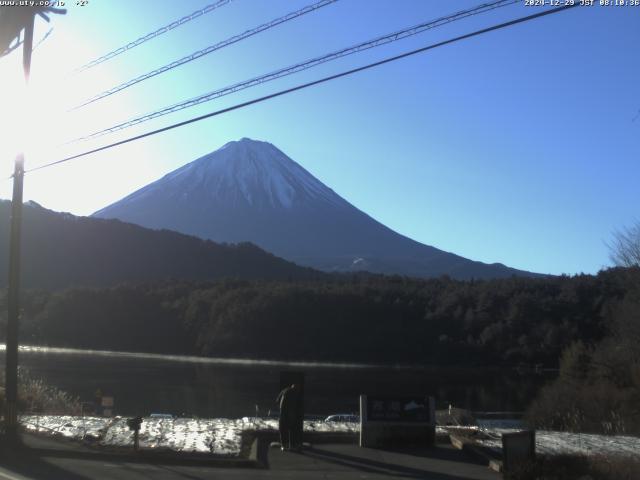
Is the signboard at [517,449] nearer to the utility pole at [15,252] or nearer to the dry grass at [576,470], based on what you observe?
the dry grass at [576,470]

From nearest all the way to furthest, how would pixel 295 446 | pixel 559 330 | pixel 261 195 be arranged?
pixel 295 446, pixel 559 330, pixel 261 195

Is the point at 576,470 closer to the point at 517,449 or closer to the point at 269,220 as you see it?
the point at 517,449

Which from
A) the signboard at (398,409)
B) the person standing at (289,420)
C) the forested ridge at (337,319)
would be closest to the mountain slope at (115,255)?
the forested ridge at (337,319)

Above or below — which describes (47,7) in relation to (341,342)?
above

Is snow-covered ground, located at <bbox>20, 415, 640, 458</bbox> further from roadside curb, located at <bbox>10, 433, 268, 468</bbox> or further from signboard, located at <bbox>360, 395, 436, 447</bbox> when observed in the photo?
signboard, located at <bbox>360, 395, 436, 447</bbox>

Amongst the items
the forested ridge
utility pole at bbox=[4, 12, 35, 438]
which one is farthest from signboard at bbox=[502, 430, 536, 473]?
the forested ridge

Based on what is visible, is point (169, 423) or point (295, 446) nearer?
point (295, 446)

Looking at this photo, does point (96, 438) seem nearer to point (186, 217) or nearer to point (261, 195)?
point (186, 217)

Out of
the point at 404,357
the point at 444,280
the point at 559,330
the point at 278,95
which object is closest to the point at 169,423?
the point at 278,95

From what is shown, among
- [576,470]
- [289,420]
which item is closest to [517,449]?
[576,470]
